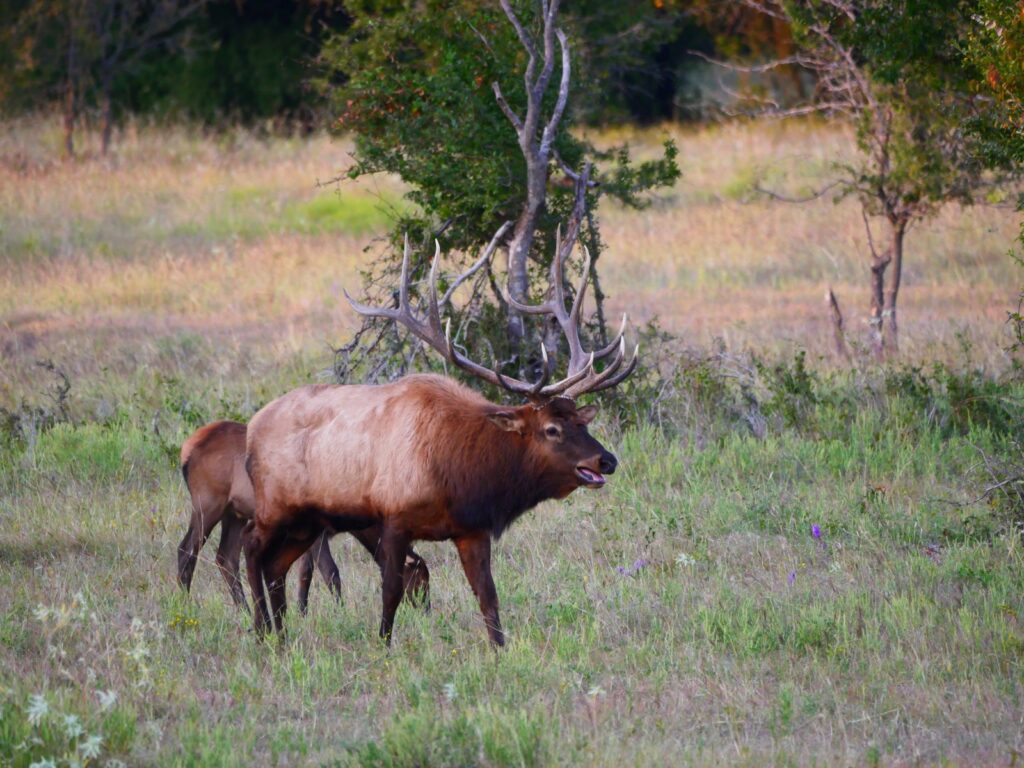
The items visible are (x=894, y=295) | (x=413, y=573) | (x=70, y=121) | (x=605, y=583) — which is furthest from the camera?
(x=70, y=121)

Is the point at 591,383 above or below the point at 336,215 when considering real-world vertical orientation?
above

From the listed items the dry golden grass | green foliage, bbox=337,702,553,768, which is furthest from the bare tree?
green foliage, bbox=337,702,553,768

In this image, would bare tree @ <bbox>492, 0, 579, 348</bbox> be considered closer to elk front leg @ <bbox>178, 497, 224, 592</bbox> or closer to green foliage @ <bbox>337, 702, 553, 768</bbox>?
elk front leg @ <bbox>178, 497, 224, 592</bbox>

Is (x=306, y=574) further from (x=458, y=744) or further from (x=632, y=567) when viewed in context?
(x=458, y=744)

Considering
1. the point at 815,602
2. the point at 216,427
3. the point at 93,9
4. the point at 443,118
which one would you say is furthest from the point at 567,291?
the point at 93,9

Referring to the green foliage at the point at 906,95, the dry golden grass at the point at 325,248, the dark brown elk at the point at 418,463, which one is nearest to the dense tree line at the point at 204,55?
the dry golden grass at the point at 325,248

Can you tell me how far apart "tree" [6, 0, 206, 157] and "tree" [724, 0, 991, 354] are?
17327mm

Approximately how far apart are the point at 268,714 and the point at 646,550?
3.32 metres

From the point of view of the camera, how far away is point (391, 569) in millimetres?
7273

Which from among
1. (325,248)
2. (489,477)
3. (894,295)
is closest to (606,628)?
(489,477)

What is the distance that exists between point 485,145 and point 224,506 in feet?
14.8

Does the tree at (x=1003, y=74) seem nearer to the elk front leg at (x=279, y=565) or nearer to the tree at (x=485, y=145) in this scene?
the tree at (x=485, y=145)

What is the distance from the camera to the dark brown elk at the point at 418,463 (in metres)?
7.32

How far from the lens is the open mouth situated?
7332mm
